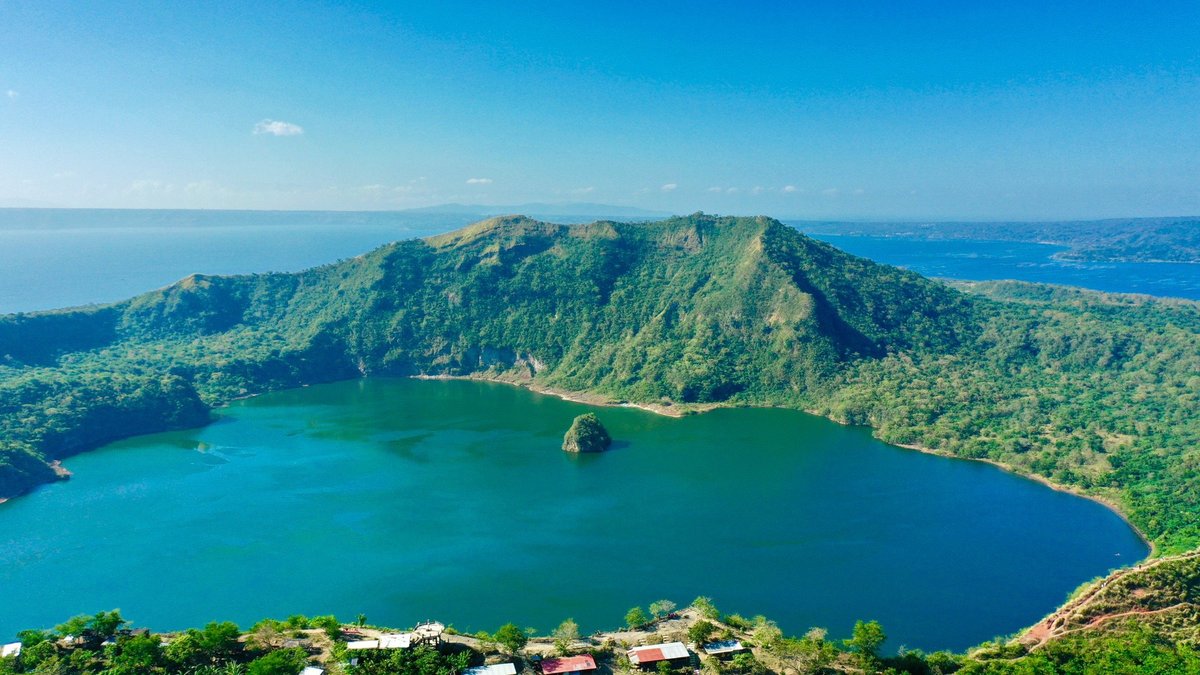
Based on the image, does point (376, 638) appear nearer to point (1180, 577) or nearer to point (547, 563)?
point (547, 563)

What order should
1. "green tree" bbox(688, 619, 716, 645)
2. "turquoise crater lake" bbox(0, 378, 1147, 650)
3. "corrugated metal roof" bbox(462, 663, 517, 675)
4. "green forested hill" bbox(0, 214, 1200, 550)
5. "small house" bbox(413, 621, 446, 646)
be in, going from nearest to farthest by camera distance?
1. "corrugated metal roof" bbox(462, 663, 517, 675)
2. "small house" bbox(413, 621, 446, 646)
3. "green tree" bbox(688, 619, 716, 645)
4. "turquoise crater lake" bbox(0, 378, 1147, 650)
5. "green forested hill" bbox(0, 214, 1200, 550)

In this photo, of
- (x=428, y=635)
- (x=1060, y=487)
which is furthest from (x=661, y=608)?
(x=1060, y=487)

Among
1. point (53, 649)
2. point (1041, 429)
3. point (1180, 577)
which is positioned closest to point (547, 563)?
point (53, 649)

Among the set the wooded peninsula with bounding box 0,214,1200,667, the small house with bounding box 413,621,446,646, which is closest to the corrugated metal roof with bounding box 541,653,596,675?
the small house with bounding box 413,621,446,646

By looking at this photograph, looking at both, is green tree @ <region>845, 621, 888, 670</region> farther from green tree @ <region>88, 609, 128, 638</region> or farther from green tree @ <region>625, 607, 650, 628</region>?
green tree @ <region>88, 609, 128, 638</region>

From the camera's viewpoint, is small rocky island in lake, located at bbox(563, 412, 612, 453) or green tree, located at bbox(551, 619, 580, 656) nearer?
green tree, located at bbox(551, 619, 580, 656)

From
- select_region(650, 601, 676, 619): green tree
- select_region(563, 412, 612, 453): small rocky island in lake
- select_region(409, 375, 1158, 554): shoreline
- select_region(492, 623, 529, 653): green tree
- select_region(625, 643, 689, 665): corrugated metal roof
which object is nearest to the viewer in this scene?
select_region(625, 643, 689, 665): corrugated metal roof

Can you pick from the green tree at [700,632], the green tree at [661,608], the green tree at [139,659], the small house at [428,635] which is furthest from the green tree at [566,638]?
the green tree at [139,659]
